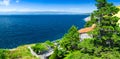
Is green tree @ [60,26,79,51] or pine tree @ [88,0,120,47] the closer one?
pine tree @ [88,0,120,47]

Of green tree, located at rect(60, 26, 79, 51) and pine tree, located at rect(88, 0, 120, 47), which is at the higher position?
pine tree, located at rect(88, 0, 120, 47)

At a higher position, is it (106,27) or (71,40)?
(106,27)

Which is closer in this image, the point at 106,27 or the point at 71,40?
the point at 106,27

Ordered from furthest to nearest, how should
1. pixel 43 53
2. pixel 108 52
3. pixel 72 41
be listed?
pixel 43 53, pixel 72 41, pixel 108 52

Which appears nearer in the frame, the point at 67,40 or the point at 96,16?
the point at 96,16

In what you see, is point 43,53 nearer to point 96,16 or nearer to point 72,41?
point 72,41

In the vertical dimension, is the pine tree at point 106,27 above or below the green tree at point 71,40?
above

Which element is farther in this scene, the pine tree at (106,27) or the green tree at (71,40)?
the green tree at (71,40)

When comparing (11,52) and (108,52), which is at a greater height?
(108,52)

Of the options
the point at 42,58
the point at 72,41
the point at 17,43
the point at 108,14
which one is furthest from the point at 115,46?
the point at 17,43

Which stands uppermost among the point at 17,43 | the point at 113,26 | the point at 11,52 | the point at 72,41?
the point at 113,26

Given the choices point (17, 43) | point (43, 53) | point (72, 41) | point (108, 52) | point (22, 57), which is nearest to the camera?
point (108, 52)
